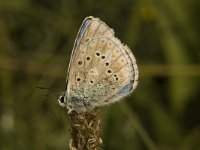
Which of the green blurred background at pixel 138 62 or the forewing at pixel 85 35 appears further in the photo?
the green blurred background at pixel 138 62

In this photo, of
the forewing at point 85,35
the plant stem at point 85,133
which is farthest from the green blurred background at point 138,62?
the plant stem at point 85,133

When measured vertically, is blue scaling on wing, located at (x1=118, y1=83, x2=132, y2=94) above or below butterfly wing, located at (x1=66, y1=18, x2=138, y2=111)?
below

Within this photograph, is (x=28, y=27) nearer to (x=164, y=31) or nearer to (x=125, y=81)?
(x=164, y=31)

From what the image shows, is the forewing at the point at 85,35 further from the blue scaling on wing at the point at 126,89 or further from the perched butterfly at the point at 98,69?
the blue scaling on wing at the point at 126,89

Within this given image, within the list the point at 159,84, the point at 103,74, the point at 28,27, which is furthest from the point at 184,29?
the point at 103,74

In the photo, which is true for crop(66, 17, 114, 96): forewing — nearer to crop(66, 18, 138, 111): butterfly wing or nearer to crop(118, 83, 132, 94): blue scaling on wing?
crop(66, 18, 138, 111): butterfly wing

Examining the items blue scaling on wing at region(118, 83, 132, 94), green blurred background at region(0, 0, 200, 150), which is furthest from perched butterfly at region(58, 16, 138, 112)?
green blurred background at region(0, 0, 200, 150)
